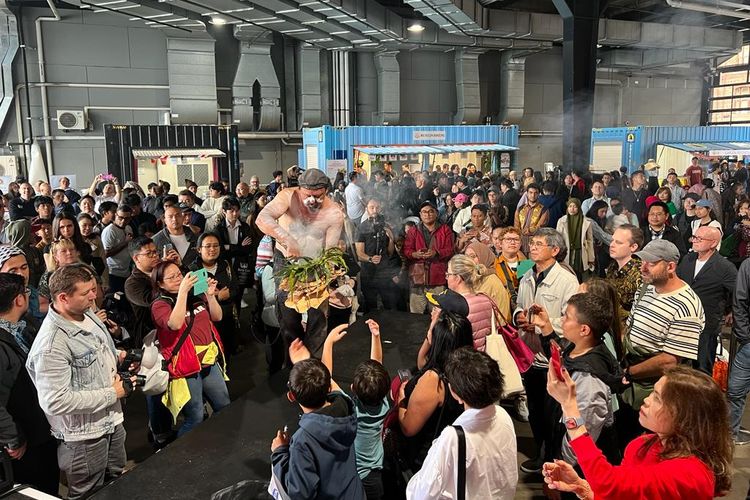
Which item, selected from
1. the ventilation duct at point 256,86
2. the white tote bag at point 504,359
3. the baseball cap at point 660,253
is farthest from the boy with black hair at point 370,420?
the ventilation duct at point 256,86

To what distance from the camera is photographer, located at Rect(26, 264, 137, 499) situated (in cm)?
254

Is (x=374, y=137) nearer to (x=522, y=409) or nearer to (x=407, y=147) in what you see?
(x=407, y=147)

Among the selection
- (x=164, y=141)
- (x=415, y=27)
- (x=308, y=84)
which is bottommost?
(x=164, y=141)

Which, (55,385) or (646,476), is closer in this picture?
(646,476)

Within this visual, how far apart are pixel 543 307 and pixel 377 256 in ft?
9.07

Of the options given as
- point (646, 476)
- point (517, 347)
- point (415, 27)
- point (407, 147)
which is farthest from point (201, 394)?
point (415, 27)

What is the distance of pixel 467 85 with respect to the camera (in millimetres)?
19125

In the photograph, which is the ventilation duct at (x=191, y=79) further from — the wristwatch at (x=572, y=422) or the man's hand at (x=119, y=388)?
the wristwatch at (x=572, y=422)

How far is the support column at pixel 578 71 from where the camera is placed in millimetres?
9805

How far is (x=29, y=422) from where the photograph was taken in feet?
9.14

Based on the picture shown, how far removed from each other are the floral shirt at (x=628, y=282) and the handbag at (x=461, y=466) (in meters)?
2.29

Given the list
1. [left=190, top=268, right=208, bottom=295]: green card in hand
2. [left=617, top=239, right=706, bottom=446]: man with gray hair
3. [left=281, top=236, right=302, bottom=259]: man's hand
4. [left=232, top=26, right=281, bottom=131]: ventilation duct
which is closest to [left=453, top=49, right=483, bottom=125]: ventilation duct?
[left=232, top=26, right=281, bottom=131]: ventilation duct

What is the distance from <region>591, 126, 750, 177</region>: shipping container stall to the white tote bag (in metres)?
15.7

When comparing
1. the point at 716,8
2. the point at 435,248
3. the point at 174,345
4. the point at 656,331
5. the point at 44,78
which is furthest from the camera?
the point at 44,78
